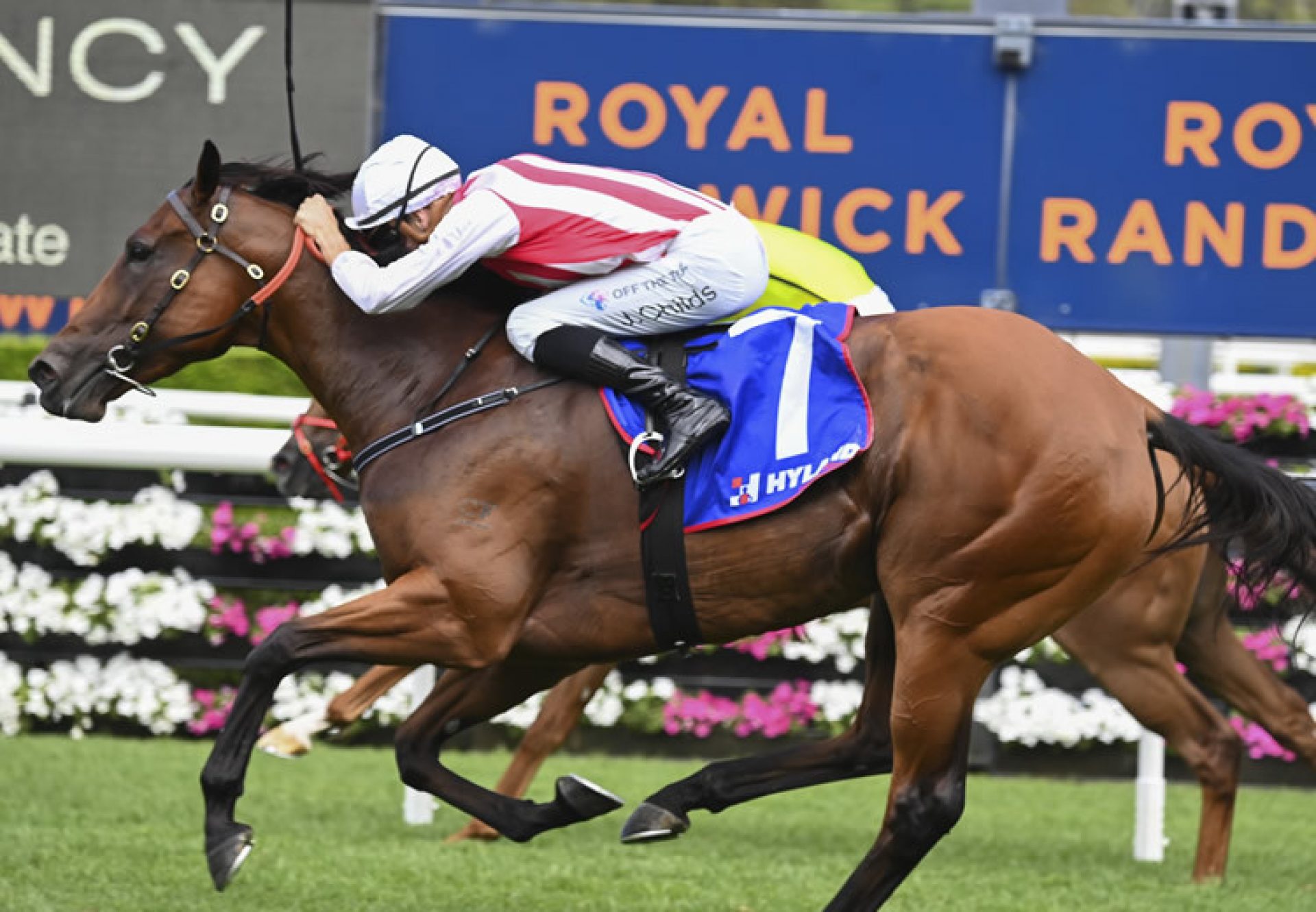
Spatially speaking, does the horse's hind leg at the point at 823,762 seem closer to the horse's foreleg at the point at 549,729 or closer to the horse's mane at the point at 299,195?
the horse's mane at the point at 299,195

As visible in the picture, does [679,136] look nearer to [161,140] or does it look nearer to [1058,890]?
[161,140]

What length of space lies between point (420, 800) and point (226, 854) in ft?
6.06

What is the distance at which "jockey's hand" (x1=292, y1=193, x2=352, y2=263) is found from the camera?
162 inches

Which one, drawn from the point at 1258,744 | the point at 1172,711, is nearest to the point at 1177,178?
the point at 1172,711

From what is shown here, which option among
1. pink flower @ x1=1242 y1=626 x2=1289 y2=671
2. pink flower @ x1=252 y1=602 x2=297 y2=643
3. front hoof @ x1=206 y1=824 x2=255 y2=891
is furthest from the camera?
pink flower @ x1=252 y1=602 x2=297 y2=643

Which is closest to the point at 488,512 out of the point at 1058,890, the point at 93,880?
the point at 93,880

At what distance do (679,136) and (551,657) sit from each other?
8.88 ft

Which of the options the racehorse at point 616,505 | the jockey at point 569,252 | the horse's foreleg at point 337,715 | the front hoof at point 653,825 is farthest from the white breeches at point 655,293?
the horse's foreleg at point 337,715

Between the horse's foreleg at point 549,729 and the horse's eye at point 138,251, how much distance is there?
6.40 feet

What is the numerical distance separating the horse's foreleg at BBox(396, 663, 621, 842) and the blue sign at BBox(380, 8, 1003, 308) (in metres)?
2.43

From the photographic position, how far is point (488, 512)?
390 centimetres

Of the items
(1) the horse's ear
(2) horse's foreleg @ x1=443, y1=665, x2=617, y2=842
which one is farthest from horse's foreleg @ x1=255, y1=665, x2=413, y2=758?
(1) the horse's ear

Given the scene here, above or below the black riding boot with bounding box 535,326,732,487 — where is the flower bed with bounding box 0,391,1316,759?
below

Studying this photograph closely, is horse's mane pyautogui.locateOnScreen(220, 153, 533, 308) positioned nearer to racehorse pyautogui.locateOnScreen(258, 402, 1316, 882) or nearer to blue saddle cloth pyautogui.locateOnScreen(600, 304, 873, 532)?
blue saddle cloth pyautogui.locateOnScreen(600, 304, 873, 532)
